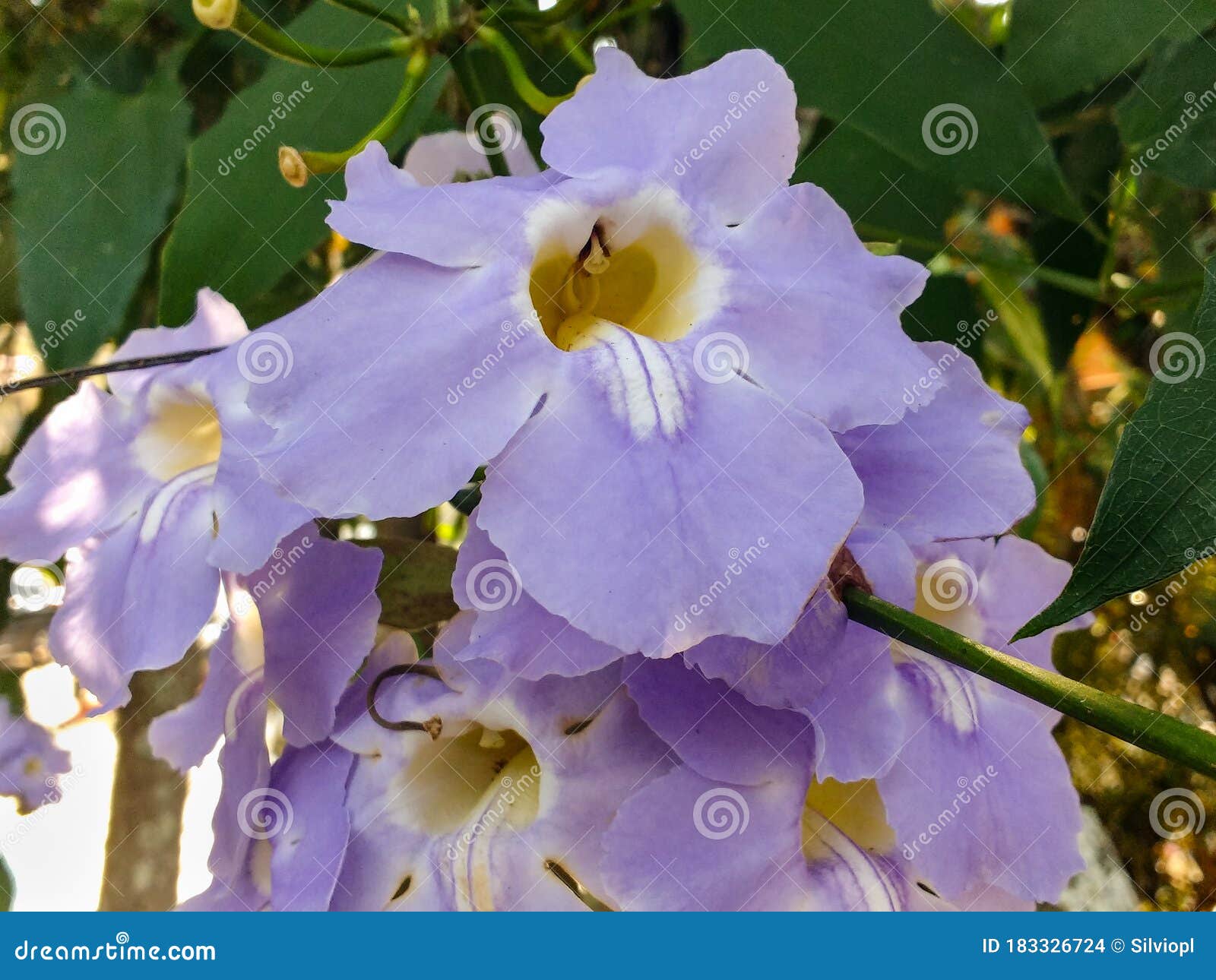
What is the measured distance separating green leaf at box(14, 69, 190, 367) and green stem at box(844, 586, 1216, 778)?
1.84 feet

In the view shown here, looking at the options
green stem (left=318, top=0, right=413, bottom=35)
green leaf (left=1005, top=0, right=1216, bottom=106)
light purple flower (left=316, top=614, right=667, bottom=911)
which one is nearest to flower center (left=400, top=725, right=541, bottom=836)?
light purple flower (left=316, top=614, right=667, bottom=911)

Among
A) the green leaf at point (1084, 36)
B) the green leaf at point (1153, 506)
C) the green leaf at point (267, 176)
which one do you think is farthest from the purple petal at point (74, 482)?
the green leaf at point (1084, 36)

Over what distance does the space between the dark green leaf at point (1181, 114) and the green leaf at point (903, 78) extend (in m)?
0.13

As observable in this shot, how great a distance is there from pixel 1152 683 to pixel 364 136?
1107 mm

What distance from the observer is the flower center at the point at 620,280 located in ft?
1.55

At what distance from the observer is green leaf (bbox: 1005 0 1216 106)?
689mm

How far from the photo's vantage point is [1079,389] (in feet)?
4.80

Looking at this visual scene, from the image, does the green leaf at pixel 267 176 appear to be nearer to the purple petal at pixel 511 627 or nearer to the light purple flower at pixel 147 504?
the light purple flower at pixel 147 504

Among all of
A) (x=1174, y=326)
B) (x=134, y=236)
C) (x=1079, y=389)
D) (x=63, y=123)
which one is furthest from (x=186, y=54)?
(x=1079, y=389)

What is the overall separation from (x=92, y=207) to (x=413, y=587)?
39 cm

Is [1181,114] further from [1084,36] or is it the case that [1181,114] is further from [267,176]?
[267,176]

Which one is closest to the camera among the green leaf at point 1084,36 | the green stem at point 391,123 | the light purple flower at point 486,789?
the light purple flower at point 486,789

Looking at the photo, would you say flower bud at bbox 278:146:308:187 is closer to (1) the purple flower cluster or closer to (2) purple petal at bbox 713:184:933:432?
(1) the purple flower cluster

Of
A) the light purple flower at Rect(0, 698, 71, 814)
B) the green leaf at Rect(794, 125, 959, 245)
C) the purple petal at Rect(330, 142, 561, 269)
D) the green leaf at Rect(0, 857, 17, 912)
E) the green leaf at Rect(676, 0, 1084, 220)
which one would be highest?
the green leaf at Rect(676, 0, 1084, 220)
